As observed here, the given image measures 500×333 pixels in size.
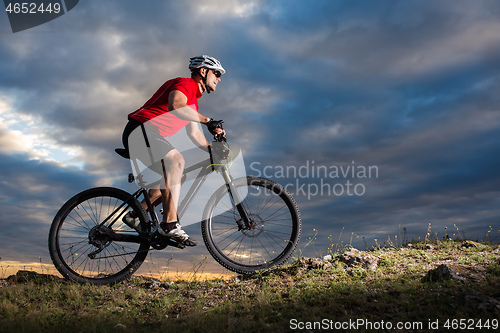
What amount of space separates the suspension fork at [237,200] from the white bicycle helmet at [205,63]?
174cm

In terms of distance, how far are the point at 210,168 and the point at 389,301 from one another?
3328mm

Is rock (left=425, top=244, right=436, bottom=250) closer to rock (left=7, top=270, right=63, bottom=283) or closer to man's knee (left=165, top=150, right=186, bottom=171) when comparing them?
man's knee (left=165, top=150, right=186, bottom=171)

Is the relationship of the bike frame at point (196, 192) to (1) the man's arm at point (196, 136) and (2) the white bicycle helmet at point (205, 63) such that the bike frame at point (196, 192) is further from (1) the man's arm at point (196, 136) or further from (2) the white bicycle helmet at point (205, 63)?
(2) the white bicycle helmet at point (205, 63)

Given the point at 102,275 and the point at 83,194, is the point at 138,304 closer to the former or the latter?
the point at 102,275

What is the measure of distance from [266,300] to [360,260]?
229 centimetres

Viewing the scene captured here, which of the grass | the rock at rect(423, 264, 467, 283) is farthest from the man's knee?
the rock at rect(423, 264, 467, 283)

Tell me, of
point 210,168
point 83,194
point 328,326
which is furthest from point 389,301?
point 83,194

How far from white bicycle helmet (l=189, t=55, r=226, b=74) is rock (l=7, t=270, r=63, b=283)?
14.3 ft

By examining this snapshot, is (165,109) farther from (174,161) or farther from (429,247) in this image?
(429,247)

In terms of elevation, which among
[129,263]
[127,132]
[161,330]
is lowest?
[161,330]

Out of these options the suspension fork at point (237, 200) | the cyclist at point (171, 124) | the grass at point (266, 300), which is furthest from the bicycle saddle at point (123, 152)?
the grass at point (266, 300)

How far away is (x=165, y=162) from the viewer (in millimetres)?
5914

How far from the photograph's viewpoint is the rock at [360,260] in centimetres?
623

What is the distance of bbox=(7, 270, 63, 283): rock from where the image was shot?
6.52 m
